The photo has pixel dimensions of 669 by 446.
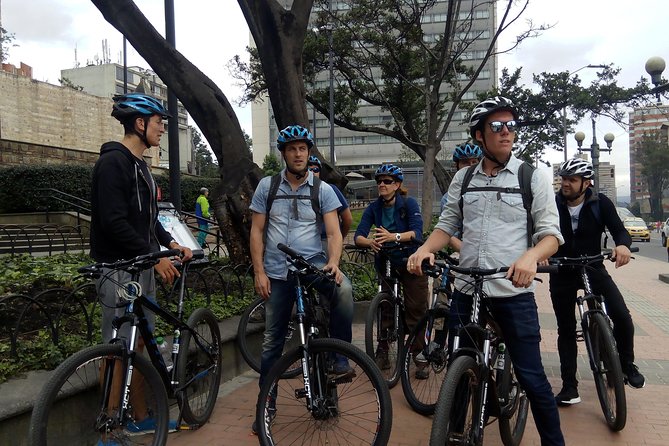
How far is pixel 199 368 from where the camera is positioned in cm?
392

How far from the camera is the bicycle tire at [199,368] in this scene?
11.9 ft

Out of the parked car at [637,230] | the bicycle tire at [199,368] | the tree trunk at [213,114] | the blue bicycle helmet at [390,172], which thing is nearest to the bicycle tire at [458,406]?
the bicycle tire at [199,368]

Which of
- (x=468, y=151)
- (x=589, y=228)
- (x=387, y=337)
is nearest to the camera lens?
(x=589, y=228)

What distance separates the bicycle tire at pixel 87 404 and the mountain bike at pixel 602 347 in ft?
8.66

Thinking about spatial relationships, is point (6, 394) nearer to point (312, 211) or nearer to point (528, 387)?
point (312, 211)

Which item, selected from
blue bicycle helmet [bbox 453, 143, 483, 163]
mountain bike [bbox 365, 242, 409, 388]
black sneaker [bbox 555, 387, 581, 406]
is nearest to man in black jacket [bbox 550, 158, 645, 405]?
black sneaker [bbox 555, 387, 581, 406]

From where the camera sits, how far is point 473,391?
8.97 ft

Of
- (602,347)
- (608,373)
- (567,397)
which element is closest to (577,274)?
(602,347)

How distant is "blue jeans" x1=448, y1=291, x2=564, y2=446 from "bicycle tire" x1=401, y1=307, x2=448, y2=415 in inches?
34.7

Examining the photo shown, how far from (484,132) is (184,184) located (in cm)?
2399

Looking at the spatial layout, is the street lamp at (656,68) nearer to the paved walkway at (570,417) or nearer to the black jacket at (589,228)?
the paved walkway at (570,417)

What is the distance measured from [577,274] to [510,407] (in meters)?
1.54

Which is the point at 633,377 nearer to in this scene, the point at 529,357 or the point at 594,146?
the point at 529,357

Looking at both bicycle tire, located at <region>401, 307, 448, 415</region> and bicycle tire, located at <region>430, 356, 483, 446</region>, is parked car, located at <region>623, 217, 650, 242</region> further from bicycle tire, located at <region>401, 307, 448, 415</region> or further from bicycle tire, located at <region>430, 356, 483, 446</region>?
bicycle tire, located at <region>430, 356, 483, 446</region>
